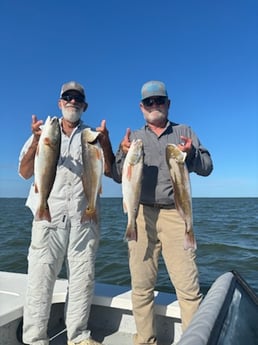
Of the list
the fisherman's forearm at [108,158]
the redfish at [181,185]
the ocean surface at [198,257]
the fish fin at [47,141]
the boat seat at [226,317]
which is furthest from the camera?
the ocean surface at [198,257]

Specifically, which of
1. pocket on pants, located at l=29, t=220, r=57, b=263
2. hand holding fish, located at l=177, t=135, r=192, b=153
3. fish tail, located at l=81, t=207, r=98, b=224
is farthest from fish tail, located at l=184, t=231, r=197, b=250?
pocket on pants, located at l=29, t=220, r=57, b=263

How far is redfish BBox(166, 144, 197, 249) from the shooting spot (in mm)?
3912

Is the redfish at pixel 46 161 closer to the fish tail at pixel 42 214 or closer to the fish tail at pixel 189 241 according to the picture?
the fish tail at pixel 42 214

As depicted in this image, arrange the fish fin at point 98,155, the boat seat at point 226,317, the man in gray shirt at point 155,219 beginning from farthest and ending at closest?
1. the man in gray shirt at point 155,219
2. the fish fin at point 98,155
3. the boat seat at point 226,317

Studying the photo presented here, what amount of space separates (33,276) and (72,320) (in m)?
0.68

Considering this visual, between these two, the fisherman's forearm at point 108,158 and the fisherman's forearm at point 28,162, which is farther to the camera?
the fisherman's forearm at point 108,158

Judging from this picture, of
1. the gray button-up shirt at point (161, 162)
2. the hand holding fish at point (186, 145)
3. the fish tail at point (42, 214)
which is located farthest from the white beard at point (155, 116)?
the fish tail at point (42, 214)

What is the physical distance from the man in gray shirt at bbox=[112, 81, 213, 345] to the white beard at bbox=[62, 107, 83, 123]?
601 mm

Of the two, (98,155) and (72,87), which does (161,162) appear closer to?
(98,155)

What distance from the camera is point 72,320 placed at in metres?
4.17

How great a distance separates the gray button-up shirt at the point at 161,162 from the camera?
4188 mm

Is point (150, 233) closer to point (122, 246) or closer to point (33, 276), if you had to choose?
point (33, 276)

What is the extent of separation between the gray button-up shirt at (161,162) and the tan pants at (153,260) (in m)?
0.18

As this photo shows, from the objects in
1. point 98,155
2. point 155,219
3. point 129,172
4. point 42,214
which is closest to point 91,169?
point 98,155
